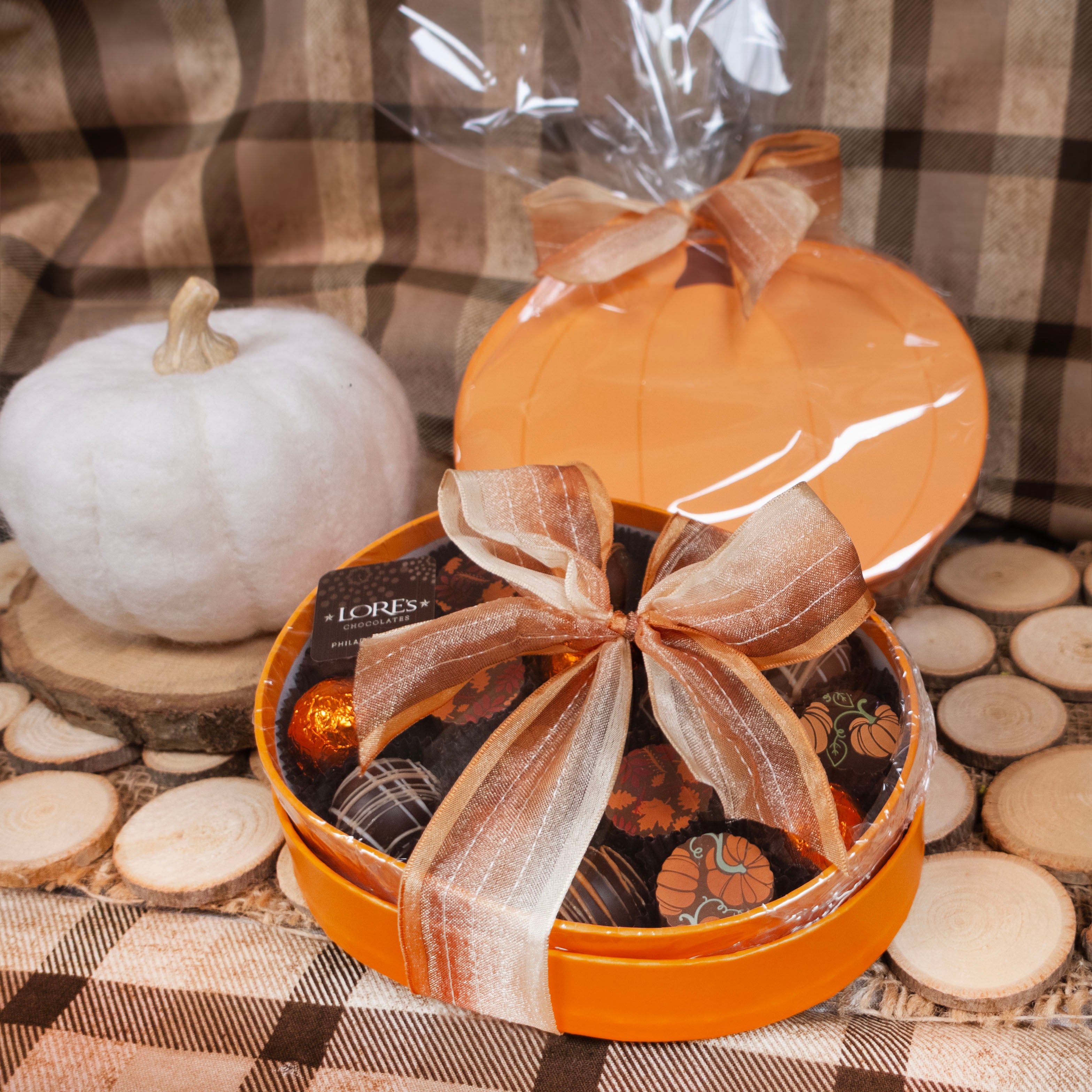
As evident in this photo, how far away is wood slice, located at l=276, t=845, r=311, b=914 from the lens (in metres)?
0.85

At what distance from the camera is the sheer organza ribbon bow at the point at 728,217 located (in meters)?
1.00

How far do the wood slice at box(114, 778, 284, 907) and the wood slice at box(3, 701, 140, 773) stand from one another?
83mm

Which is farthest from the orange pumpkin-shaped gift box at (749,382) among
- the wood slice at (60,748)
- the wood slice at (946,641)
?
the wood slice at (60,748)

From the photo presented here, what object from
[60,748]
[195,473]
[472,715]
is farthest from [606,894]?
[60,748]

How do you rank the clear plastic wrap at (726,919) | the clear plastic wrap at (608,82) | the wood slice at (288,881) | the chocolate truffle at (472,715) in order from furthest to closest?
the clear plastic wrap at (608,82), the wood slice at (288,881), the chocolate truffle at (472,715), the clear plastic wrap at (726,919)

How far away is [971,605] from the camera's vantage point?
1.13 m

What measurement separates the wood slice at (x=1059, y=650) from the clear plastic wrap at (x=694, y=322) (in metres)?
→ 0.15

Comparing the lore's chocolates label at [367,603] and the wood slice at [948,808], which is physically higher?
the lore's chocolates label at [367,603]

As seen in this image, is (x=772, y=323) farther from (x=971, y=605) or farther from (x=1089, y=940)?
(x=1089, y=940)

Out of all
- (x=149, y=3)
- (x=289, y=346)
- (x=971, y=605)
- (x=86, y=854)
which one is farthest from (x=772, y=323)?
(x=149, y=3)

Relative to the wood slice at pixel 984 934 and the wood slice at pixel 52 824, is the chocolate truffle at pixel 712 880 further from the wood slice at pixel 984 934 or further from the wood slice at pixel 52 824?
the wood slice at pixel 52 824

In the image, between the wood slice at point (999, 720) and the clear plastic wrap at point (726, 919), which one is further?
the wood slice at point (999, 720)

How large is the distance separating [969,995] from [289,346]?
84cm

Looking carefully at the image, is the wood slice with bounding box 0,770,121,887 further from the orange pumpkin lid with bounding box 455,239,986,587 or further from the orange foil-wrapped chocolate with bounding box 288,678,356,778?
the orange pumpkin lid with bounding box 455,239,986,587
